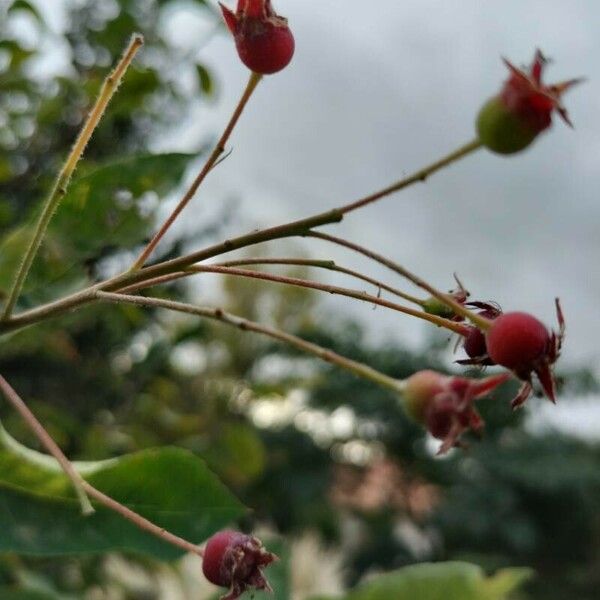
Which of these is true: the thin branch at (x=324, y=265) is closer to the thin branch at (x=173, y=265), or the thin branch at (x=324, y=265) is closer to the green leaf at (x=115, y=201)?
the thin branch at (x=173, y=265)

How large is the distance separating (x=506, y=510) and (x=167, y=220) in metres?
7.84

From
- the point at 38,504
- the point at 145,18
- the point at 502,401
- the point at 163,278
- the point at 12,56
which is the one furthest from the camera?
the point at 502,401

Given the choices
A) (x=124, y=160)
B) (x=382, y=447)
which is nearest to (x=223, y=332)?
(x=382, y=447)

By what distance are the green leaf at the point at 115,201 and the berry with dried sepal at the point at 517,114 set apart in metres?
0.42

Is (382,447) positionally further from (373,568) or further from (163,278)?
(163,278)

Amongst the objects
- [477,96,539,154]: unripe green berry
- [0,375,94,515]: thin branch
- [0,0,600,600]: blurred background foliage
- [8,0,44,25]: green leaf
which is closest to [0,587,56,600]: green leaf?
[0,0,600,600]: blurred background foliage

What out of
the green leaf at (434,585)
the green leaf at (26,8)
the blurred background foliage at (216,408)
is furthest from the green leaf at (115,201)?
the green leaf at (26,8)

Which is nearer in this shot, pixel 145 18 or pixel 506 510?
pixel 145 18

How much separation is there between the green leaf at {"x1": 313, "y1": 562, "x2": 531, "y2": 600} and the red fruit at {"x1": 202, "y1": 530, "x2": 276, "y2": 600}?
363 millimetres

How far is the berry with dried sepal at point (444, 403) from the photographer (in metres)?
0.50

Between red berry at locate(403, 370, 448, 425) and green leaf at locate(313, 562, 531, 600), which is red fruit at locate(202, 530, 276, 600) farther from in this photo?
green leaf at locate(313, 562, 531, 600)

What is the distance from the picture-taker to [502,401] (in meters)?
5.91

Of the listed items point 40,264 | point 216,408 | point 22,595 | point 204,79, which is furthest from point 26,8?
point 216,408

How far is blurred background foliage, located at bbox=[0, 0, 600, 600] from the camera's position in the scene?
4.03ft
